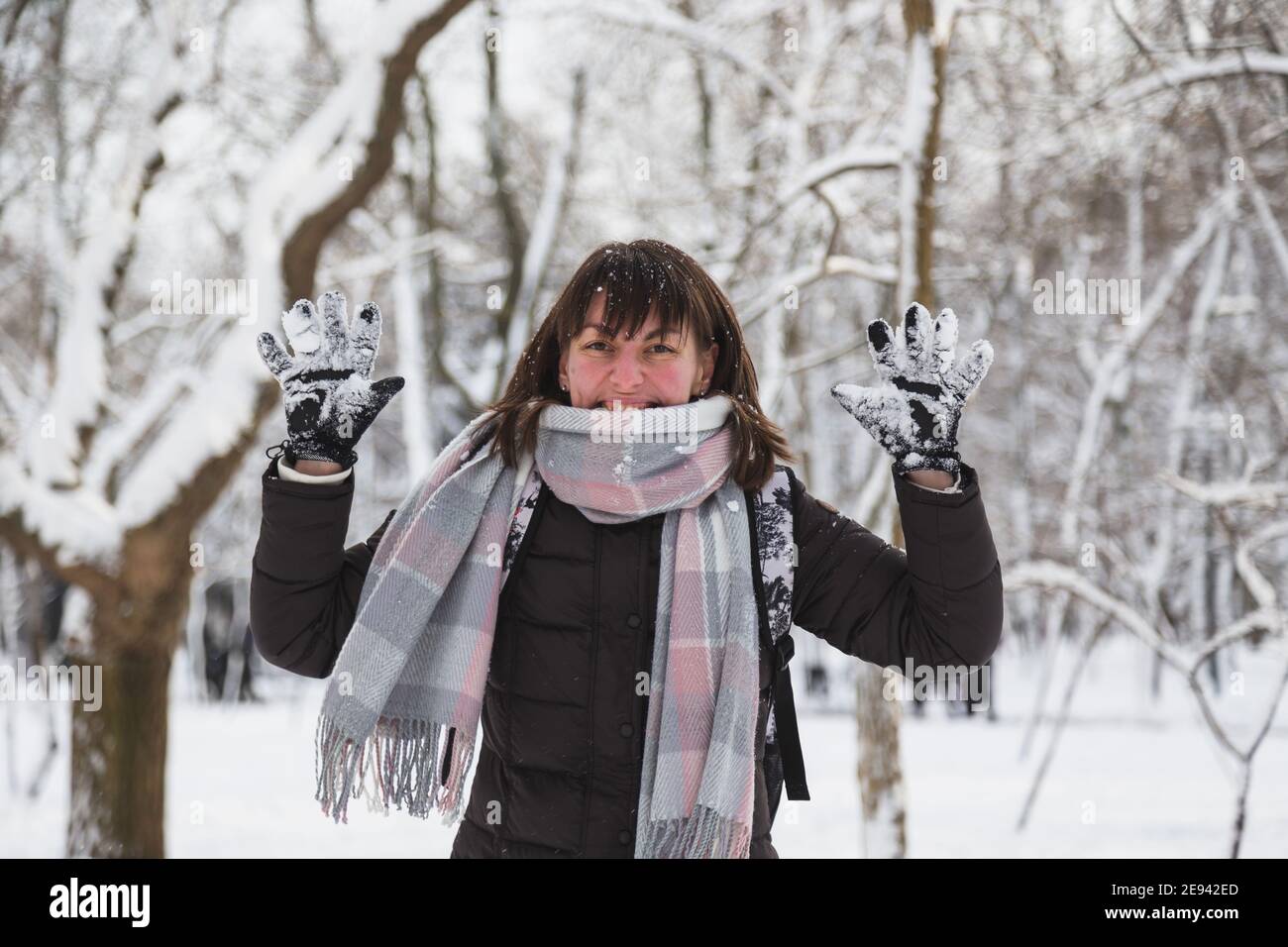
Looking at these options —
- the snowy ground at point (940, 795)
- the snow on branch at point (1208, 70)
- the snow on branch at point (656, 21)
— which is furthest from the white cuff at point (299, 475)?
the snow on branch at point (656, 21)

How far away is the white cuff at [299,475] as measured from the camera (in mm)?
1735

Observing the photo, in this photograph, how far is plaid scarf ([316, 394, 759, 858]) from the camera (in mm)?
1793

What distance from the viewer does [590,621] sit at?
1.81 m

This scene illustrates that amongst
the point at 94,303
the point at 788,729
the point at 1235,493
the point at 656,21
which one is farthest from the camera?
the point at 656,21

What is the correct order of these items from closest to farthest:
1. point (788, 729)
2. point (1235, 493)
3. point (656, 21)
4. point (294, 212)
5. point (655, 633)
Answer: point (655, 633), point (788, 729), point (294, 212), point (1235, 493), point (656, 21)

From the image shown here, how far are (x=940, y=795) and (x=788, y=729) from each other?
8.77 metres

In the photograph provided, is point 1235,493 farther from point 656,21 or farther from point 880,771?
point 656,21

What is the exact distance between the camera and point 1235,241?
51.0 feet

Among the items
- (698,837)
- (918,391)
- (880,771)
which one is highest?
(918,391)

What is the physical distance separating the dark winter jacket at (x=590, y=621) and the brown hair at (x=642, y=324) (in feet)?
0.34

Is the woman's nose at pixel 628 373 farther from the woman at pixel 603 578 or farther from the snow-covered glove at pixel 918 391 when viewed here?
the snow-covered glove at pixel 918 391

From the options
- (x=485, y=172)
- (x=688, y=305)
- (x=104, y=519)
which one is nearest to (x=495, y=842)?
(x=688, y=305)

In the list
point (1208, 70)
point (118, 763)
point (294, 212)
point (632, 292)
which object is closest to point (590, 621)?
point (632, 292)

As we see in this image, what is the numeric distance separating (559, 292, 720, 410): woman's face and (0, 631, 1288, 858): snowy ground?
2.47 metres
